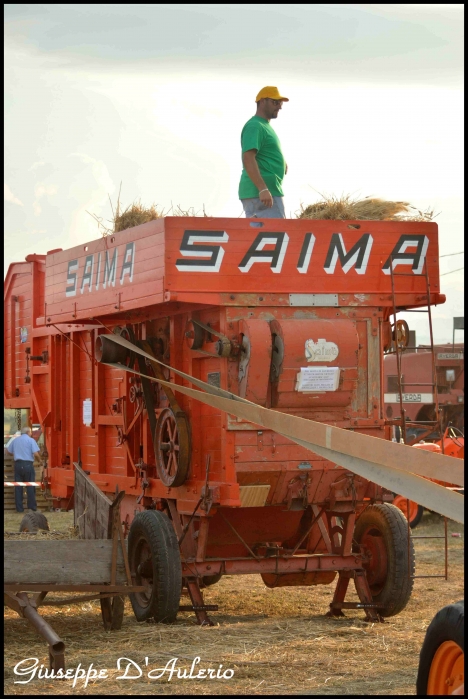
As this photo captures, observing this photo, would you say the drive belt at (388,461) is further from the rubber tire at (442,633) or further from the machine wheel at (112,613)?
the machine wheel at (112,613)

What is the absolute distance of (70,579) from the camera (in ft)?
24.8

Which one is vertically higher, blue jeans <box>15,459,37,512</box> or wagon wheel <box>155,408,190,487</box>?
wagon wheel <box>155,408,190,487</box>

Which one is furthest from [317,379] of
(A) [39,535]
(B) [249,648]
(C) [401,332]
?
(A) [39,535]

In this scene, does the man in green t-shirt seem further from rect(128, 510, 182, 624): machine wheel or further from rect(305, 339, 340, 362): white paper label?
rect(128, 510, 182, 624): machine wheel

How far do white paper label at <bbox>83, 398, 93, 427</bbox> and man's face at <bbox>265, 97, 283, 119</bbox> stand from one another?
3.73 m

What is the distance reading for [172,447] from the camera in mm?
9078

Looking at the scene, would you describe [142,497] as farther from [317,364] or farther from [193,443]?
[317,364]

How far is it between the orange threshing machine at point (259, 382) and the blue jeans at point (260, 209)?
3.38 ft

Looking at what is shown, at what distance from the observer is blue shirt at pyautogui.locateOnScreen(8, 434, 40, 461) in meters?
20.3

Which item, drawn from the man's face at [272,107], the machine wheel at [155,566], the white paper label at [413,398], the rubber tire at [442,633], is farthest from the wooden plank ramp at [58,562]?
the white paper label at [413,398]

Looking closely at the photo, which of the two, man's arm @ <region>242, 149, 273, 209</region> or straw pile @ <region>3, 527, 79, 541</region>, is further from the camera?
straw pile @ <region>3, 527, 79, 541</region>

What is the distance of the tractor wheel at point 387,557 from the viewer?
8812 mm

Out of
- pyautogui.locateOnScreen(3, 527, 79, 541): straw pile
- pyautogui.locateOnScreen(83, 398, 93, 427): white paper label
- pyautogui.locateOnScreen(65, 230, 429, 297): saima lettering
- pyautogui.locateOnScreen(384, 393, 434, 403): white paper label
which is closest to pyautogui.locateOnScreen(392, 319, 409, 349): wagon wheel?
pyautogui.locateOnScreen(65, 230, 429, 297): saima lettering

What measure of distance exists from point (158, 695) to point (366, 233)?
4.28 metres
